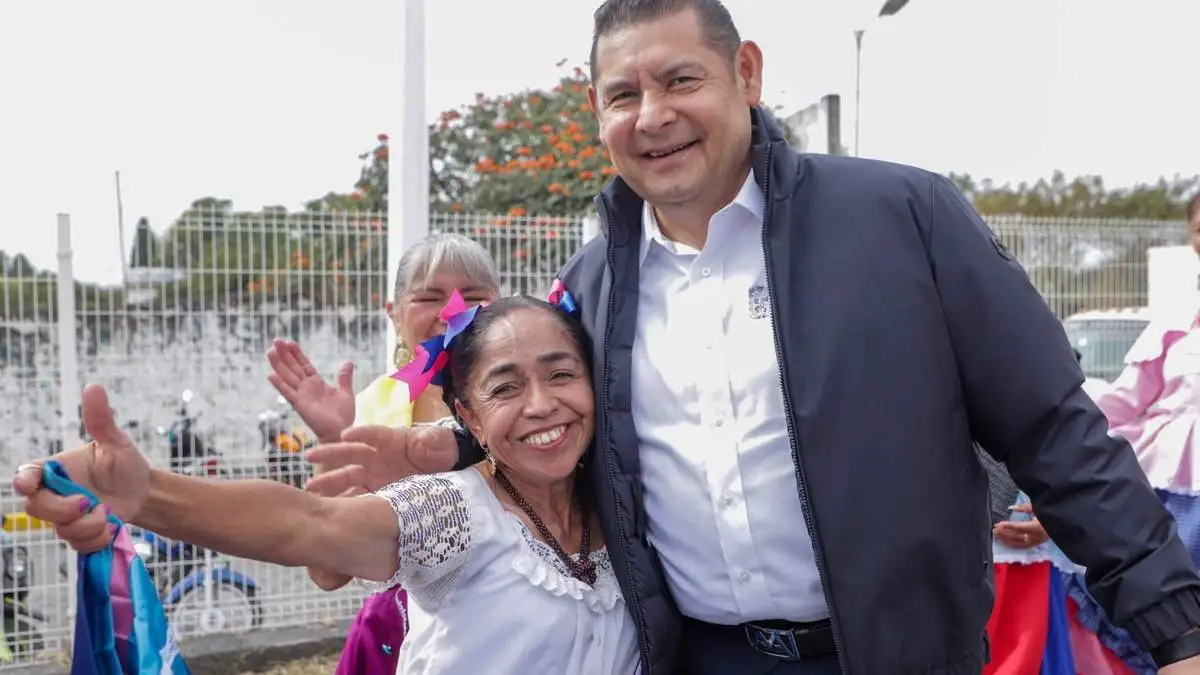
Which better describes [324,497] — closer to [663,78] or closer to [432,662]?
[432,662]

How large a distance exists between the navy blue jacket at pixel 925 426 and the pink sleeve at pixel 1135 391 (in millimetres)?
2329

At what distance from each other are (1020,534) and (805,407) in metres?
2.29

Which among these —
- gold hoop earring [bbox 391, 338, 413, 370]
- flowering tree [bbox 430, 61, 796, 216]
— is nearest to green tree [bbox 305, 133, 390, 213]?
flowering tree [bbox 430, 61, 796, 216]

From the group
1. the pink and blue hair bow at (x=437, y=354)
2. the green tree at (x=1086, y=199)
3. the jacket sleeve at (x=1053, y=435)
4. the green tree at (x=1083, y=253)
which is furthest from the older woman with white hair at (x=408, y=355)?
the green tree at (x=1086, y=199)

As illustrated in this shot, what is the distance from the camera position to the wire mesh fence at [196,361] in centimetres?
521

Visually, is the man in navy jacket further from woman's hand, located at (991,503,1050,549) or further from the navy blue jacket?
woman's hand, located at (991,503,1050,549)

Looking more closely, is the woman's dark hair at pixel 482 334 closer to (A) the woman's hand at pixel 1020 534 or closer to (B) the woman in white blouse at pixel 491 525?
(B) the woman in white blouse at pixel 491 525

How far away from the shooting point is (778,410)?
75.3 inches

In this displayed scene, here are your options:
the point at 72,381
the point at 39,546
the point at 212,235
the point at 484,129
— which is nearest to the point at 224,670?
the point at 39,546

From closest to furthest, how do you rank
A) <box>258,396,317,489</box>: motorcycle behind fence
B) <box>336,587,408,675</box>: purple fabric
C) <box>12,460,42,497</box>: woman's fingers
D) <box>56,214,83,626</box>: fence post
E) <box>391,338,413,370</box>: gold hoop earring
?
<box>12,460,42,497</box>: woman's fingers < <box>336,587,408,675</box>: purple fabric < <box>391,338,413,370</box>: gold hoop earring < <box>56,214,83,626</box>: fence post < <box>258,396,317,489</box>: motorcycle behind fence

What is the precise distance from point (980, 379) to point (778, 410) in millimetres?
352

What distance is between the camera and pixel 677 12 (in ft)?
6.75

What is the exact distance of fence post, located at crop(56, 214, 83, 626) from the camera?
16.8ft

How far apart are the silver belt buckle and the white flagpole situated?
3.52 m
